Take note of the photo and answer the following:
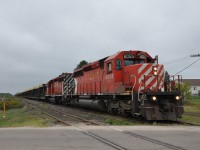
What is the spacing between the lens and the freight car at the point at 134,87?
51.2 ft

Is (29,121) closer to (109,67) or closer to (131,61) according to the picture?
(109,67)

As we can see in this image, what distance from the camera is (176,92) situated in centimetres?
1589

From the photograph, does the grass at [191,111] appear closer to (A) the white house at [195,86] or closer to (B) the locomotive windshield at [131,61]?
(B) the locomotive windshield at [131,61]

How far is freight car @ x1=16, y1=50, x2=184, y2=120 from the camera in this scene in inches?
615

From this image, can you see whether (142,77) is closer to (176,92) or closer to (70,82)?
(176,92)

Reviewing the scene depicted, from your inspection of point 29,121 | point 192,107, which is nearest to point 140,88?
point 29,121

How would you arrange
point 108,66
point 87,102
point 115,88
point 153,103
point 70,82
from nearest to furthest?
point 153,103, point 115,88, point 108,66, point 87,102, point 70,82

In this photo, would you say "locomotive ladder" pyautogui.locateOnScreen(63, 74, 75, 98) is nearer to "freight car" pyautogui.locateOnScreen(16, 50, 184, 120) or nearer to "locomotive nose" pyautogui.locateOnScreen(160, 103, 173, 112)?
"freight car" pyautogui.locateOnScreen(16, 50, 184, 120)

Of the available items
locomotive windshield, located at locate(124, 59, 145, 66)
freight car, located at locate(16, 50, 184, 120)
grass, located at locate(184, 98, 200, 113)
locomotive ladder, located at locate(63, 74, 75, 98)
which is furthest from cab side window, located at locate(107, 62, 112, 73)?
locomotive ladder, located at locate(63, 74, 75, 98)

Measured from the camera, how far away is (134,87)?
16938mm

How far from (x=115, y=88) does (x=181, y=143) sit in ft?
30.2

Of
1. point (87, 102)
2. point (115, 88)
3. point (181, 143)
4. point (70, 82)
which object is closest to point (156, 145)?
point (181, 143)

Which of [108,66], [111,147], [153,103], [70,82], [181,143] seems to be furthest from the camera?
[70,82]

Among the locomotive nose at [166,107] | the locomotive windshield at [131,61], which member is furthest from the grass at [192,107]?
the locomotive nose at [166,107]
